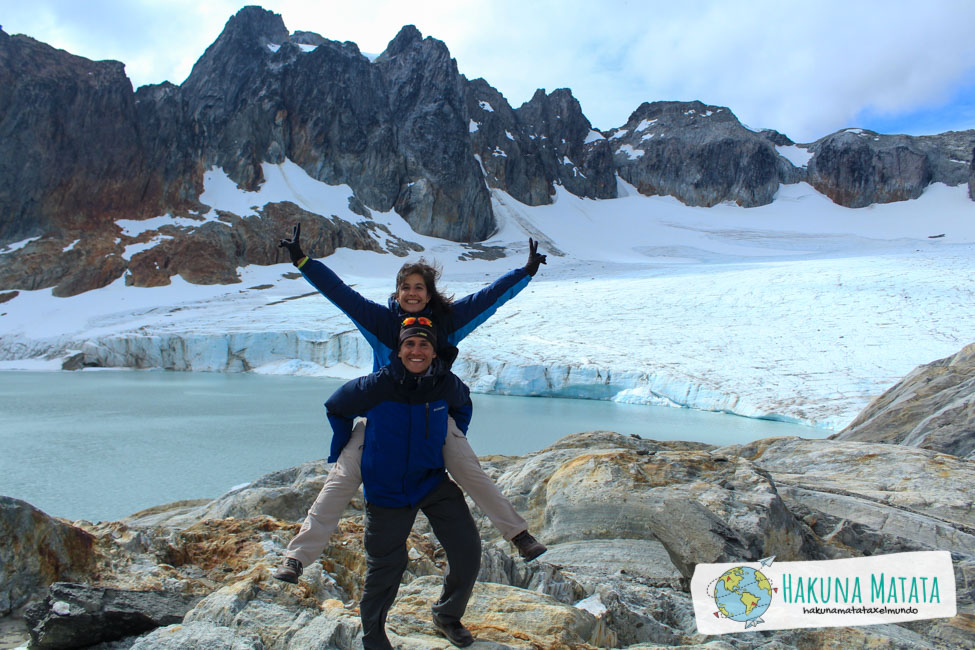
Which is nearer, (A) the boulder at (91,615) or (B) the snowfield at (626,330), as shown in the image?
(A) the boulder at (91,615)

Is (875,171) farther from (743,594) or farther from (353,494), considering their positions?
(353,494)

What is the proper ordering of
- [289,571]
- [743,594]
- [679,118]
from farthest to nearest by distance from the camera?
[679,118] → [743,594] → [289,571]

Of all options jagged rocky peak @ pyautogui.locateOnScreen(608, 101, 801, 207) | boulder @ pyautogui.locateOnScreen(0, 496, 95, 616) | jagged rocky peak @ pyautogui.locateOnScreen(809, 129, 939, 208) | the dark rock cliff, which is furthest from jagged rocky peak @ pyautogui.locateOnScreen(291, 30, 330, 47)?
boulder @ pyautogui.locateOnScreen(0, 496, 95, 616)

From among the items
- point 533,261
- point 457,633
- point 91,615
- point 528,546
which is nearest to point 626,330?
point 533,261

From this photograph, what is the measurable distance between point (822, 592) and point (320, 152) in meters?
52.1

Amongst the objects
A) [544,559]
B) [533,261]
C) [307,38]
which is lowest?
[544,559]

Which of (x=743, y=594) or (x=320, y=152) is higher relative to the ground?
(x=320, y=152)

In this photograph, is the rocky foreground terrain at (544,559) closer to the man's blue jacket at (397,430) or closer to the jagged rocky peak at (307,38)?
the man's blue jacket at (397,430)

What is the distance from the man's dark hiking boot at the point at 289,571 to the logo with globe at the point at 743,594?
5.28ft

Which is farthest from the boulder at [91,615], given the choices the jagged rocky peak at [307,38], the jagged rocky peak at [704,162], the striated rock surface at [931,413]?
the jagged rocky peak at [704,162]

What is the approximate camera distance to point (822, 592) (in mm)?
2381

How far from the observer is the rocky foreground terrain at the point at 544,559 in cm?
208

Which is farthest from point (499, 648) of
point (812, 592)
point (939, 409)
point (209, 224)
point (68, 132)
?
point (68, 132)

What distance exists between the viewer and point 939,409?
6.44 meters
